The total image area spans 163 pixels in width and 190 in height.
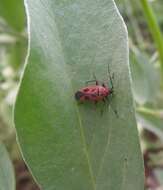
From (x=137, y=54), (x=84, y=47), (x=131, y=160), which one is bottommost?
(x=131, y=160)

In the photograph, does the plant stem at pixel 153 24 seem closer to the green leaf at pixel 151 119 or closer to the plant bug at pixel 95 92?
the green leaf at pixel 151 119

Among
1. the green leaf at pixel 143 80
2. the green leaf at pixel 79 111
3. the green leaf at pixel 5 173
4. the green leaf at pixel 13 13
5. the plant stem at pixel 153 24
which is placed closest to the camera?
the green leaf at pixel 79 111

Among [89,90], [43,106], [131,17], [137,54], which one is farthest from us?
[131,17]

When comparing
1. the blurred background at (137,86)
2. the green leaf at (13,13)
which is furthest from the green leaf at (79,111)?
the green leaf at (13,13)

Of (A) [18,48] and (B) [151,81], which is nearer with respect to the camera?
(B) [151,81]

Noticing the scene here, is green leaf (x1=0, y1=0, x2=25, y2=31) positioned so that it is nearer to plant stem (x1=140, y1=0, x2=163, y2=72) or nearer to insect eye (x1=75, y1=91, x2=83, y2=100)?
plant stem (x1=140, y1=0, x2=163, y2=72)

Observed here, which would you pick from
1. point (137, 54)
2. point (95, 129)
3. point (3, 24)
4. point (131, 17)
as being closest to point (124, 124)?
point (95, 129)

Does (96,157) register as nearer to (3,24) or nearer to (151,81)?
(151,81)

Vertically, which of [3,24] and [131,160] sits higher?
[3,24]

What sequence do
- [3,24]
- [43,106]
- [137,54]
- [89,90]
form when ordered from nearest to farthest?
[43,106], [89,90], [137,54], [3,24]
